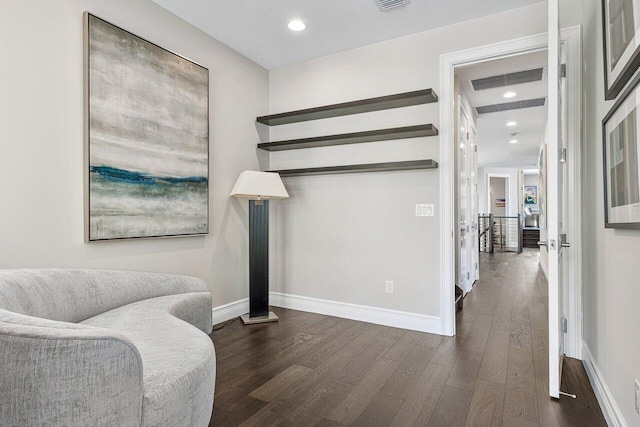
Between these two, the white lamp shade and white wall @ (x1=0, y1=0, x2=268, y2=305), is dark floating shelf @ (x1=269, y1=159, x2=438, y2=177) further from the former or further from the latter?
white wall @ (x1=0, y1=0, x2=268, y2=305)

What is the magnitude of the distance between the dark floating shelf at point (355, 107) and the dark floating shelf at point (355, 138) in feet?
0.78

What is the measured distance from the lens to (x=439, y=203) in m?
2.96

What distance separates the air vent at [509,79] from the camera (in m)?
3.89

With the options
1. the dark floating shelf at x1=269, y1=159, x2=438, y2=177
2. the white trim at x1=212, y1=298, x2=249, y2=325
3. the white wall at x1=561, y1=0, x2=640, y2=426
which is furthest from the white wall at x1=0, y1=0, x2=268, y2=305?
the white wall at x1=561, y1=0, x2=640, y2=426

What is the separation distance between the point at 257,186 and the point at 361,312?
155 cm

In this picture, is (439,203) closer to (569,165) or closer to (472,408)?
(569,165)

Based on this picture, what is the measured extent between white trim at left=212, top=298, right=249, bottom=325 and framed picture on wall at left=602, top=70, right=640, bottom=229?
9.55 feet

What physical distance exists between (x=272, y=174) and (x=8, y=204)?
186 centimetres

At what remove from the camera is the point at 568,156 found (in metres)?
2.46

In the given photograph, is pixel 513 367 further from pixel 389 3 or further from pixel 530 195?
pixel 530 195

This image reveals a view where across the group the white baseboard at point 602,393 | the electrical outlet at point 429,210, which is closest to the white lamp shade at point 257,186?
the electrical outlet at point 429,210

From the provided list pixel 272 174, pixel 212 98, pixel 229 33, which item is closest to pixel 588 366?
pixel 272 174

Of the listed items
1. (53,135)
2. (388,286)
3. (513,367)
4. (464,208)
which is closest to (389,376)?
(513,367)

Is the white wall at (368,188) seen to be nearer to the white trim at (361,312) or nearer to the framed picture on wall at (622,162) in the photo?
the white trim at (361,312)
